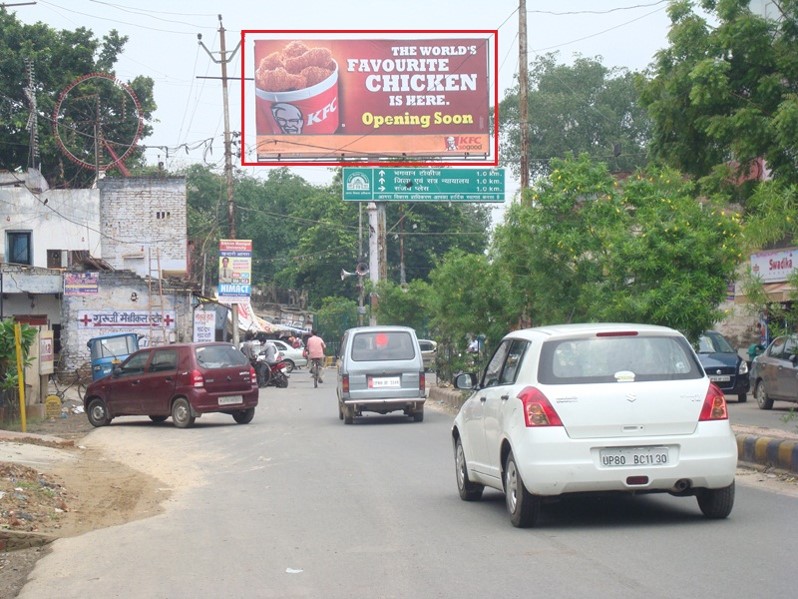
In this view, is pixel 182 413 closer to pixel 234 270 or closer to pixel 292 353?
pixel 234 270

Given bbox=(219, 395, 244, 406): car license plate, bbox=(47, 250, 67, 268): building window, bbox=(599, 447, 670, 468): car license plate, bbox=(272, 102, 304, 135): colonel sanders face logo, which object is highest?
bbox=(272, 102, 304, 135): colonel sanders face logo

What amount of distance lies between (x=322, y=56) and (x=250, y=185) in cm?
5187

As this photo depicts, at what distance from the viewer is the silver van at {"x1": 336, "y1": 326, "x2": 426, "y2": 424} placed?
2273cm

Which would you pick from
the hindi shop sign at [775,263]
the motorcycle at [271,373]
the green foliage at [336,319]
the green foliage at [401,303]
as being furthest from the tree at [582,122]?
Result: the hindi shop sign at [775,263]

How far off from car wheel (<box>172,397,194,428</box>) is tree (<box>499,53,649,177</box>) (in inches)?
1927

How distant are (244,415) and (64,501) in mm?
12327

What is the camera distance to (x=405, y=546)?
8.75 metres

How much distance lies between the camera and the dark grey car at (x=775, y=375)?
21755mm

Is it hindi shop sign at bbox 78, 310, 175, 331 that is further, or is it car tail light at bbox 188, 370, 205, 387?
hindi shop sign at bbox 78, 310, 175, 331

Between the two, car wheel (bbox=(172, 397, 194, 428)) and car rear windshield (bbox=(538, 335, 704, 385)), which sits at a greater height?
car rear windshield (bbox=(538, 335, 704, 385))

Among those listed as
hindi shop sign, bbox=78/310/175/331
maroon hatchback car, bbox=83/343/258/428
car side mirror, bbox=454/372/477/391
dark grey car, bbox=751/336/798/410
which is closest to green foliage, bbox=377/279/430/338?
hindi shop sign, bbox=78/310/175/331

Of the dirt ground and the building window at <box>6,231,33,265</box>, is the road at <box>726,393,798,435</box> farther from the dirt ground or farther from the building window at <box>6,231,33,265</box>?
Answer: the building window at <box>6,231,33,265</box>

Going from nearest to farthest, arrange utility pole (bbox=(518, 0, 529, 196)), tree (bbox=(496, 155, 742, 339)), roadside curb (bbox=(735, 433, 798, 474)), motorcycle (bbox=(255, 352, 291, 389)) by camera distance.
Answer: roadside curb (bbox=(735, 433, 798, 474))
tree (bbox=(496, 155, 742, 339))
utility pole (bbox=(518, 0, 529, 196))
motorcycle (bbox=(255, 352, 291, 389))

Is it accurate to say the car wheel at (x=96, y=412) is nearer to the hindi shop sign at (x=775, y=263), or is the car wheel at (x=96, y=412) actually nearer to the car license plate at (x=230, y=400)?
the car license plate at (x=230, y=400)
